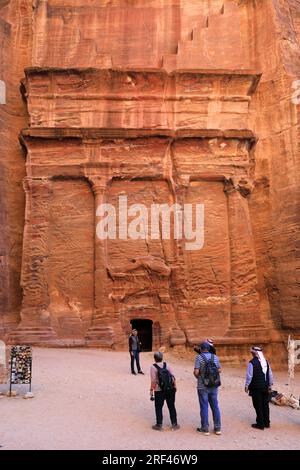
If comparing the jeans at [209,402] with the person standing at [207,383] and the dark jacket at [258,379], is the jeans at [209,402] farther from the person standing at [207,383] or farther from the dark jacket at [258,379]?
the dark jacket at [258,379]

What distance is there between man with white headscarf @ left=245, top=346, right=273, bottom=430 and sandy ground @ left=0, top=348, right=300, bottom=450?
26 centimetres

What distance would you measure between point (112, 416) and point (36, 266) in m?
10.7

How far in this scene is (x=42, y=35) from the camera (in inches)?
834

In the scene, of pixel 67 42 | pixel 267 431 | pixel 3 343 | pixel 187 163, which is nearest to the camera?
pixel 267 431

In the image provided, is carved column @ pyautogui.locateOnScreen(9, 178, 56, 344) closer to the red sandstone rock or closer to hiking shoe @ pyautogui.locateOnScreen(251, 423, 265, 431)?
the red sandstone rock

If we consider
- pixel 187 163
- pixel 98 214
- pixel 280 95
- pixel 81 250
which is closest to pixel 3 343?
pixel 81 250

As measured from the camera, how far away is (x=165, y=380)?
6.91 metres

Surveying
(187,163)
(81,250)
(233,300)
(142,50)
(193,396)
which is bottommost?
(193,396)

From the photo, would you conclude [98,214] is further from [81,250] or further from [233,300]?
[233,300]

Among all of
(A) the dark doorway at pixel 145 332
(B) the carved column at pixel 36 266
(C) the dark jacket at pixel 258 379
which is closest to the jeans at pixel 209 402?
(C) the dark jacket at pixel 258 379

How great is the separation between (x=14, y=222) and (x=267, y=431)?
14959 mm

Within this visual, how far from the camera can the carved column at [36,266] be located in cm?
1681

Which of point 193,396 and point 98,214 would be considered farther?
point 98,214

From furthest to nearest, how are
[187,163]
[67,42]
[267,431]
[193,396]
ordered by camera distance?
1. [67,42]
2. [187,163]
3. [193,396]
4. [267,431]
